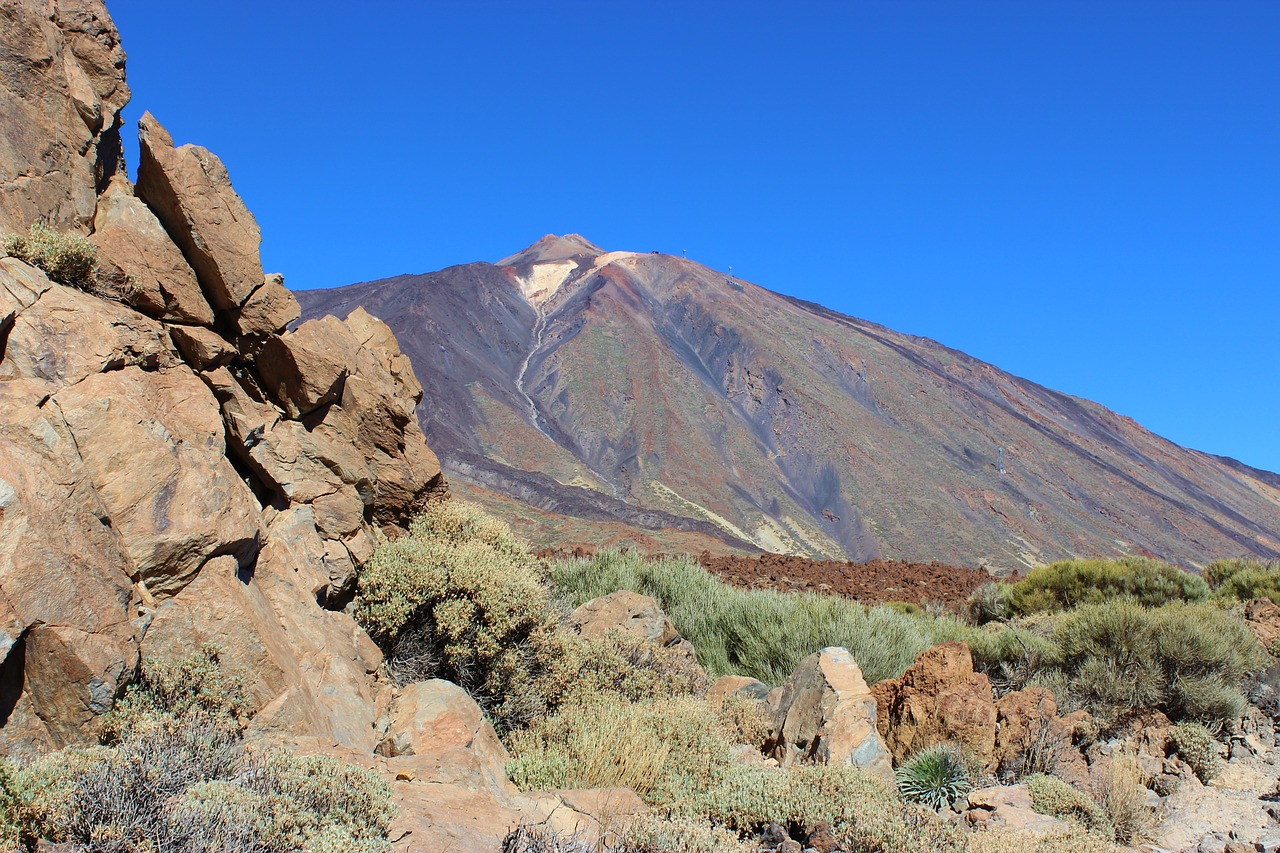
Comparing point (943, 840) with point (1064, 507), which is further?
point (1064, 507)

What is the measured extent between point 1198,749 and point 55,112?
9.29m

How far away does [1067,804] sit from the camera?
18.2ft

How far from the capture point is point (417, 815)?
148 inches

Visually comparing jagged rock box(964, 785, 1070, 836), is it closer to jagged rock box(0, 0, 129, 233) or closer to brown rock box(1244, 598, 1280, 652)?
brown rock box(1244, 598, 1280, 652)

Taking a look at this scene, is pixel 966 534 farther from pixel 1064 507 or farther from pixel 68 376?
pixel 68 376

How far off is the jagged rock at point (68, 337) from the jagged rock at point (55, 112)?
566mm

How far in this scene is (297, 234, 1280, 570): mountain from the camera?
5397 centimetres

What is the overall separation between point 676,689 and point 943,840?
326cm

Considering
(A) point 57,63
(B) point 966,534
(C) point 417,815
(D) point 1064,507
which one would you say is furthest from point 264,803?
(D) point 1064,507

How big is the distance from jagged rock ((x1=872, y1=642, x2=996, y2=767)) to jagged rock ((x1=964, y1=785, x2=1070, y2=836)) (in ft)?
1.61

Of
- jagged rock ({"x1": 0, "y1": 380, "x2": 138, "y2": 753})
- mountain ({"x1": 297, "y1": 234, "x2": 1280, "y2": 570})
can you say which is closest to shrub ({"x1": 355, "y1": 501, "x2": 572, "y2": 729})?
jagged rock ({"x1": 0, "y1": 380, "x2": 138, "y2": 753})

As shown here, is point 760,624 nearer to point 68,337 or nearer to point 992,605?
point 992,605

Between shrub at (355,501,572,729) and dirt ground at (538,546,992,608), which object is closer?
shrub at (355,501,572,729)

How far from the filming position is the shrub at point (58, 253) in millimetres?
4887
